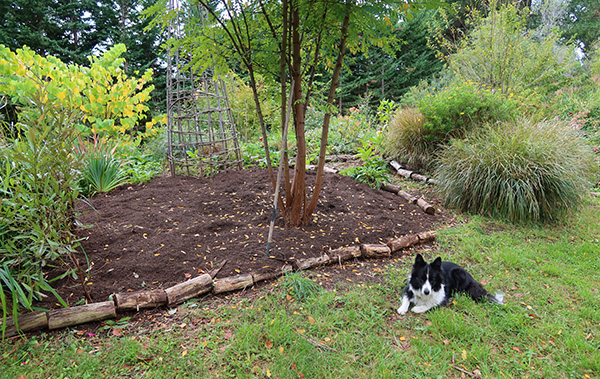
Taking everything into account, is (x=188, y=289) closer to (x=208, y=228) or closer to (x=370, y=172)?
(x=208, y=228)

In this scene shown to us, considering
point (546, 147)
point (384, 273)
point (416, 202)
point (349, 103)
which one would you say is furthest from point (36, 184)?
point (349, 103)

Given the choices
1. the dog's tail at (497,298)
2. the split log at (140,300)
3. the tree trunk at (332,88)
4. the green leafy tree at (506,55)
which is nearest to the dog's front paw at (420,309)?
the dog's tail at (497,298)

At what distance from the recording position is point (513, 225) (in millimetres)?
3799

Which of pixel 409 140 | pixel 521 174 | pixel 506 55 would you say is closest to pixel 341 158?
pixel 409 140

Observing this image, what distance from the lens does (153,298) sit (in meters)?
2.03

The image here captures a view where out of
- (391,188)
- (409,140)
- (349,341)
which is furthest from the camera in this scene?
(409,140)

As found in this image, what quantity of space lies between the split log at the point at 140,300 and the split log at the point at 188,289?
4cm

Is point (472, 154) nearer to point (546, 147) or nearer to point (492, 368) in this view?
point (546, 147)

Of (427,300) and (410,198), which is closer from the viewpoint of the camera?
(427,300)

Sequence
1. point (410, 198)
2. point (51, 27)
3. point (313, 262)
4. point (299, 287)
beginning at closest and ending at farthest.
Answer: point (299, 287) < point (313, 262) < point (410, 198) < point (51, 27)

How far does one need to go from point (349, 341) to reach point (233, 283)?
94 cm

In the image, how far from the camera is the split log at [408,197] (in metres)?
4.42

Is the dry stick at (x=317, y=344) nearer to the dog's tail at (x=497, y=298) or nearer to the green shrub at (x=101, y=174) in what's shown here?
the dog's tail at (x=497, y=298)

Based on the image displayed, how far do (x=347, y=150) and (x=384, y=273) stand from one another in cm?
492
